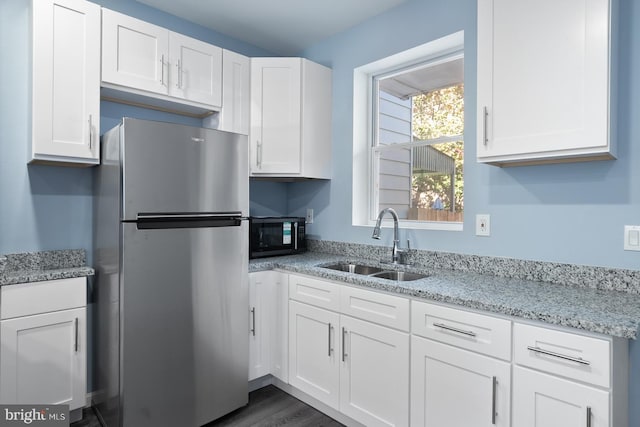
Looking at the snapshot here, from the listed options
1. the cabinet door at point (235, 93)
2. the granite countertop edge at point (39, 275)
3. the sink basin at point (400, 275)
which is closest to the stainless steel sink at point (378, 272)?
the sink basin at point (400, 275)

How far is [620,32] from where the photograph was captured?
1.65 meters

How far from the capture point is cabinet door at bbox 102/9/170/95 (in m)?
2.13

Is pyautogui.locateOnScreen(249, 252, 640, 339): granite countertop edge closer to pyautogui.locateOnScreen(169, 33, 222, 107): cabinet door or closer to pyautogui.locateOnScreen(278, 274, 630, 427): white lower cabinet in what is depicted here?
pyautogui.locateOnScreen(278, 274, 630, 427): white lower cabinet

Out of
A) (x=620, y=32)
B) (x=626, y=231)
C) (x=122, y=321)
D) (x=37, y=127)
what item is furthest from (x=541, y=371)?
(x=37, y=127)

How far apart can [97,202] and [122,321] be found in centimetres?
82

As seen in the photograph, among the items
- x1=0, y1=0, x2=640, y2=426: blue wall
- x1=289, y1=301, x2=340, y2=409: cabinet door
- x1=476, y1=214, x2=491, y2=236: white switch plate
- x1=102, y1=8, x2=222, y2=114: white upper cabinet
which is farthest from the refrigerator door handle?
x1=476, y1=214, x2=491, y2=236: white switch plate

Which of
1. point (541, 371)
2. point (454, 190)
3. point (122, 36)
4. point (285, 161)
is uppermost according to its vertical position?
point (122, 36)

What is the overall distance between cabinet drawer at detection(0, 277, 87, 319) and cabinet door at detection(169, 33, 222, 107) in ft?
4.18

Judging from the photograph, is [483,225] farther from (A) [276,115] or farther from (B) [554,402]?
(A) [276,115]

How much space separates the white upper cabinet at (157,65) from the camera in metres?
2.15

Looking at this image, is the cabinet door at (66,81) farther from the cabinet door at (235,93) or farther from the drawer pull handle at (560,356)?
the drawer pull handle at (560,356)

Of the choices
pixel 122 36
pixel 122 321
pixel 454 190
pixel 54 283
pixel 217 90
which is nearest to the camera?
pixel 122 321

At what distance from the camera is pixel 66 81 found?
2.00 m

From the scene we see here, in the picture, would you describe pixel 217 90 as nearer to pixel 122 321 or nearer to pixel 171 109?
pixel 171 109
